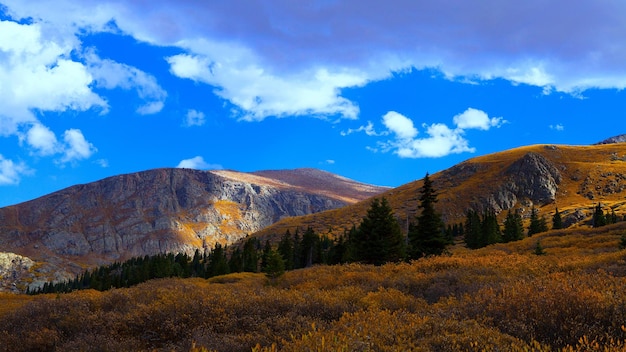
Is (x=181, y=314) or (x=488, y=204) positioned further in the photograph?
(x=488, y=204)

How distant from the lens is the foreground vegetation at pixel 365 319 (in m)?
6.89

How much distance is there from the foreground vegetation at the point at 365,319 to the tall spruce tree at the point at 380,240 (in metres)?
25.0

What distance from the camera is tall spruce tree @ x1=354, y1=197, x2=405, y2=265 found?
136ft

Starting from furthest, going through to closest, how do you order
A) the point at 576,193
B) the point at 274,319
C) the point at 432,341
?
the point at 576,193, the point at 274,319, the point at 432,341

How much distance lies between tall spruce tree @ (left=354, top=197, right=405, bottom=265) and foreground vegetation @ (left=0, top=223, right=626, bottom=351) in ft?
82.1

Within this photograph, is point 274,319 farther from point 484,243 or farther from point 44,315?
point 484,243

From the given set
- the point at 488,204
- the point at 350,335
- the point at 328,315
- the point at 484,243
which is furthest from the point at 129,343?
the point at 488,204

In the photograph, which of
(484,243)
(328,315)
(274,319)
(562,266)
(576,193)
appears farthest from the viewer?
(576,193)

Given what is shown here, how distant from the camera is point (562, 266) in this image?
53.5 ft

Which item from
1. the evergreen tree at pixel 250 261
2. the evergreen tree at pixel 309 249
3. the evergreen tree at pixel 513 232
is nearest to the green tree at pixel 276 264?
the evergreen tree at pixel 309 249

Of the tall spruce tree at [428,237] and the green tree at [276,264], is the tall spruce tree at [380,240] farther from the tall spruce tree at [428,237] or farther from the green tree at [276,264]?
the green tree at [276,264]

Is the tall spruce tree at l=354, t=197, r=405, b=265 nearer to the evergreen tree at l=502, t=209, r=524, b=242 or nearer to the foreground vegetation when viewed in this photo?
the foreground vegetation

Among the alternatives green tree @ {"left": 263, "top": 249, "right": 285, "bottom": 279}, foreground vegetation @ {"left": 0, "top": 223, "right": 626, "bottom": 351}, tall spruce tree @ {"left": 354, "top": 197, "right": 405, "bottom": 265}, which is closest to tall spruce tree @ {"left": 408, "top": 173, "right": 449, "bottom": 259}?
tall spruce tree @ {"left": 354, "top": 197, "right": 405, "bottom": 265}

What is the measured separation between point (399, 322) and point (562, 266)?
1192cm
